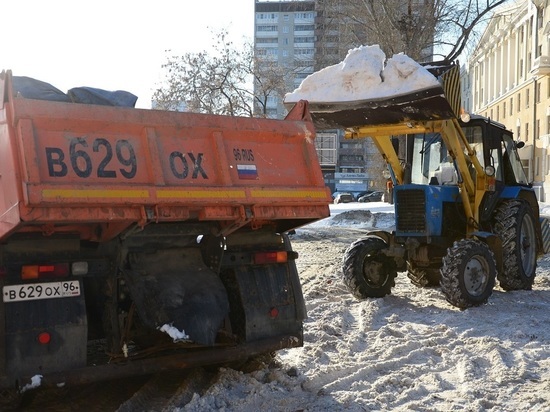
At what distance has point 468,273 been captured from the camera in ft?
29.0

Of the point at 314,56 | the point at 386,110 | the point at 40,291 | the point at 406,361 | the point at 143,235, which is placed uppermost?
the point at 314,56

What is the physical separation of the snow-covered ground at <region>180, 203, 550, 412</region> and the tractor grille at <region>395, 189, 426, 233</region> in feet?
3.22

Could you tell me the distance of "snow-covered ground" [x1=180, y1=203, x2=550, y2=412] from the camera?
5.09 m

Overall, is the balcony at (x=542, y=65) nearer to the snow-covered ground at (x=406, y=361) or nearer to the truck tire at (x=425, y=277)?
the truck tire at (x=425, y=277)

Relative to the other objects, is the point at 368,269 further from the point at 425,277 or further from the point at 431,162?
the point at 431,162

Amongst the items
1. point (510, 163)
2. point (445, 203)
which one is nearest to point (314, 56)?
point (510, 163)

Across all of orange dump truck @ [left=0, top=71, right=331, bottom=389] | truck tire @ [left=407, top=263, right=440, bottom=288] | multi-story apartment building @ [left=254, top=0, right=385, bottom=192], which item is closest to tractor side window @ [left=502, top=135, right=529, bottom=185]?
truck tire @ [left=407, top=263, right=440, bottom=288]

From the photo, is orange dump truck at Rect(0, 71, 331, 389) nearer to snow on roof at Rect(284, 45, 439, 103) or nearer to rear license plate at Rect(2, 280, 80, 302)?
rear license plate at Rect(2, 280, 80, 302)

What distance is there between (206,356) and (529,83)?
55.4 meters

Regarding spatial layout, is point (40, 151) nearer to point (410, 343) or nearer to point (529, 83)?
point (410, 343)

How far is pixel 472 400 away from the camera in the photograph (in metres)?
5.08

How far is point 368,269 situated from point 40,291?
18.8 feet

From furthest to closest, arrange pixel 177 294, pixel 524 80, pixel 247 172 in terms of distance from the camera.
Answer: pixel 524 80, pixel 247 172, pixel 177 294

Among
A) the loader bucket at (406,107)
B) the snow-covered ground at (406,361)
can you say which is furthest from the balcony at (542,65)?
the loader bucket at (406,107)
